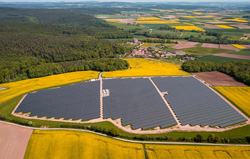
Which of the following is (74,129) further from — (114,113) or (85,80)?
(85,80)

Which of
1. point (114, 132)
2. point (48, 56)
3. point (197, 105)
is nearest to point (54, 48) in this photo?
point (48, 56)

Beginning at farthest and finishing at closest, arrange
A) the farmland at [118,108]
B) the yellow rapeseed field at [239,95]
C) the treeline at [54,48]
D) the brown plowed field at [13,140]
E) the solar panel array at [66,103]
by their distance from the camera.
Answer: the treeline at [54,48], the yellow rapeseed field at [239,95], the solar panel array at [66,103], the farmland at [118,108], the brown plowed field at [13,140]

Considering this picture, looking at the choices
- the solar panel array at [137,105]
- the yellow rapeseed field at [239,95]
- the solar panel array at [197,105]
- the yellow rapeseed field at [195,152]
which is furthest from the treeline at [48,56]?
the yellow rapeseed field at [195,152]

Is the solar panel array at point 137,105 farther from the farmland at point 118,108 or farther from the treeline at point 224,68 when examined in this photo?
the treeline at point 224,68

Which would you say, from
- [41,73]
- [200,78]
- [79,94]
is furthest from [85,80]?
[200,78]

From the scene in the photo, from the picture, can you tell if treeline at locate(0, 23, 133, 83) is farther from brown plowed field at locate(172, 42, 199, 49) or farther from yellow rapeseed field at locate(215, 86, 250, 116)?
yellow rapeseed field at locate(215, 86, 250, 116)

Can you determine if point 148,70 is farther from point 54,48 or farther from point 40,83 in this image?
point 54,48
